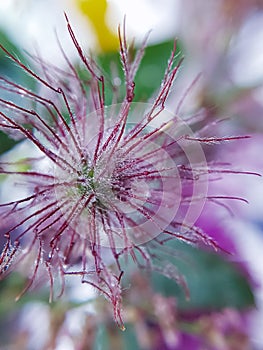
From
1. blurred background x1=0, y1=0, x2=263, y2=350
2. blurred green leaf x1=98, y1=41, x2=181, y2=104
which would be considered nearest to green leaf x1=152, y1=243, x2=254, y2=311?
blurred background x1=0, y1=0, x2=263, y2=350

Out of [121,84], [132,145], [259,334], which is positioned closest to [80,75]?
[121,84]

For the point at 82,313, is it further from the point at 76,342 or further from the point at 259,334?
the point at 259,334

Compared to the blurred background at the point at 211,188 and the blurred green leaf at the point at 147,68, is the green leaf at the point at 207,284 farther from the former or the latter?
the blurred green leaf at the point at 147,68

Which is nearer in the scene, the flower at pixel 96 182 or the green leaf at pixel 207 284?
the flower at pixel 96 182

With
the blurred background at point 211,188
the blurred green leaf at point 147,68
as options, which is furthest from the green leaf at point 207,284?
the blurred green leaf at point 147,68

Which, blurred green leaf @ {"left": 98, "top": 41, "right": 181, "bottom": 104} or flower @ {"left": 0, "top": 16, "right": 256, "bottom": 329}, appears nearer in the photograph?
flower @ {"left": 0, "top": 16, "right": 256, "bottom": 329}

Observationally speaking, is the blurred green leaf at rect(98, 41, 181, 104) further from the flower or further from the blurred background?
the flower
